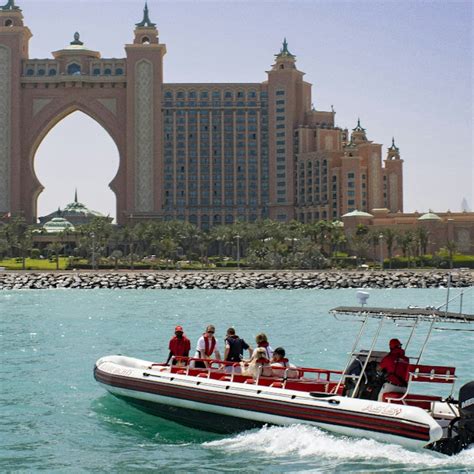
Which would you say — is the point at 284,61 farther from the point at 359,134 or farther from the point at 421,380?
the point at 421,380

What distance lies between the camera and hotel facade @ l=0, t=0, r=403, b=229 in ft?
552

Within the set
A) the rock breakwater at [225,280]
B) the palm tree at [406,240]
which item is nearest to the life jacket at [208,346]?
the rock breakwater at [225,280]

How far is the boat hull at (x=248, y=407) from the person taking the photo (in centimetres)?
1756

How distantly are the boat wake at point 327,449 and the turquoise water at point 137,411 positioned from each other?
0.02 m

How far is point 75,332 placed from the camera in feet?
145

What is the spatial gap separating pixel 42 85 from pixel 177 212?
35.9m

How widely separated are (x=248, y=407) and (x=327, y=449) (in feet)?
7.37

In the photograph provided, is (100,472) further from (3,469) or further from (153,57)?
(153,57)

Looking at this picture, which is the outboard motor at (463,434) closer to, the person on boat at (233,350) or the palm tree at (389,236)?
the person on boat at (233,350)

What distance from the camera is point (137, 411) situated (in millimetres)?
22359

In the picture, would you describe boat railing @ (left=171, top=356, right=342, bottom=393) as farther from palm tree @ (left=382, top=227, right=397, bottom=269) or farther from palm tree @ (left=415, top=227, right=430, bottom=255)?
palm tree @ (left=415, top=227, right=430, bottom=255)

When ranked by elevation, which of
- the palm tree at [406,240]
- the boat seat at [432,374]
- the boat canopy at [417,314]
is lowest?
the boat seat at [432,374]

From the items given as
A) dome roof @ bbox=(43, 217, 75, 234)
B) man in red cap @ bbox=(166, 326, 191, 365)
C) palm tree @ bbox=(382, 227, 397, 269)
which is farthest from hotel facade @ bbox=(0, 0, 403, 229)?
man in red cap @ bbox=(166, 326, 191, 365)

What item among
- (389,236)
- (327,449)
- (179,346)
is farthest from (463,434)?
(389,236)
